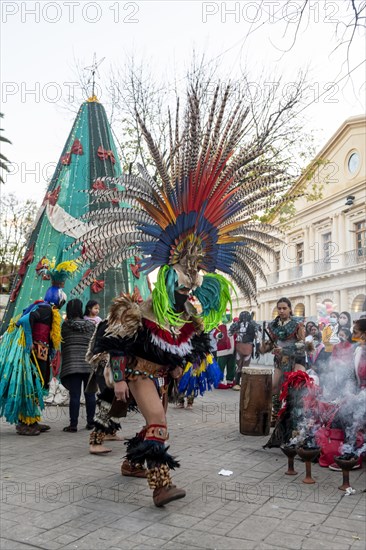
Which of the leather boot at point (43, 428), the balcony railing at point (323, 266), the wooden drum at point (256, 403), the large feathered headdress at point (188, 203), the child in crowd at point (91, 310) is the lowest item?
the leather boot at point (43, 428)

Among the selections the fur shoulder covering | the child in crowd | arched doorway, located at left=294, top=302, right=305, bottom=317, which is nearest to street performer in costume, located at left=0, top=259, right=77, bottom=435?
the child in crowd

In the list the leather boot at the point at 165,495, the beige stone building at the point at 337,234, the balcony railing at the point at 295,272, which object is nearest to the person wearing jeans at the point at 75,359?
the leather boot at the point at 165,495

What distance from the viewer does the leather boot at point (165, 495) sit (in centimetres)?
361

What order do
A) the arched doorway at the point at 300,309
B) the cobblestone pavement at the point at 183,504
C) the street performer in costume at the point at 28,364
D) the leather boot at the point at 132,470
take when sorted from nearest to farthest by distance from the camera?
1. the cobblestone pavement at the point at 183,504
2. the leather boot at the point at 132,470
3. the street performer in costume at the point at 28,364
4. the arched doorway at the point at 300,309

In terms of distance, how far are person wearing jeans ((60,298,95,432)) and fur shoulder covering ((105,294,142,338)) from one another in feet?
8.80

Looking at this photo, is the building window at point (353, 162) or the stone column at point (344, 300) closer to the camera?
the building window at point (353, 162)

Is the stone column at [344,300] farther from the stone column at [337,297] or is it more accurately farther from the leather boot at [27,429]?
the leather boot at [27,429]

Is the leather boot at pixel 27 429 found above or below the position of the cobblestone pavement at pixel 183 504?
above

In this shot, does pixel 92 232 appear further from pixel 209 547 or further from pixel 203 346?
pixel 209 547

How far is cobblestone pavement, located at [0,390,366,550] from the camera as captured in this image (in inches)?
121

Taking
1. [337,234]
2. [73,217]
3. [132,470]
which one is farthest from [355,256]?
[132,470]

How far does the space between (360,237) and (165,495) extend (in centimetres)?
2950

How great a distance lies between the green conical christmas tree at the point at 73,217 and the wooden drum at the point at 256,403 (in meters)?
3.34

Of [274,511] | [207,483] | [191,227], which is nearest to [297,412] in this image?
[207,483]
